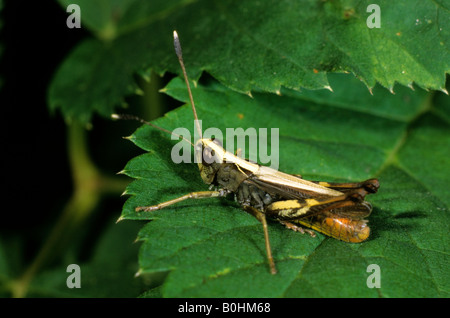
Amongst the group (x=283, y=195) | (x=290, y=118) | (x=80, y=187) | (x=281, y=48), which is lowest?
(x=283, y=195)

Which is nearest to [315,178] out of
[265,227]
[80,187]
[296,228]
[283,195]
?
[283,195]

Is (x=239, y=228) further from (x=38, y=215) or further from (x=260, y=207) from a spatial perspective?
(x=38, y=215)

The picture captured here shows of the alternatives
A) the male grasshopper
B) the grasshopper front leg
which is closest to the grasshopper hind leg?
the male grasshopper

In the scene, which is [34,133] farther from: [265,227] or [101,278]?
[265,227]

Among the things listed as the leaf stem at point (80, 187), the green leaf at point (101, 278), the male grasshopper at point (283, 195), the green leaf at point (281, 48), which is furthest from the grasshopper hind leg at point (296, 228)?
the leaf stem at point (80, 187)

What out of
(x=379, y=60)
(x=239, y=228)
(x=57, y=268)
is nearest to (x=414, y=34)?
(x=379, y=60)

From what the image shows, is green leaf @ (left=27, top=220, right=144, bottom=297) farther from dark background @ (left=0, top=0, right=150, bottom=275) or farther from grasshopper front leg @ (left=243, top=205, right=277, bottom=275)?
grasshopper front leg @ (left=243, top=205, right=277, bottom=275)
